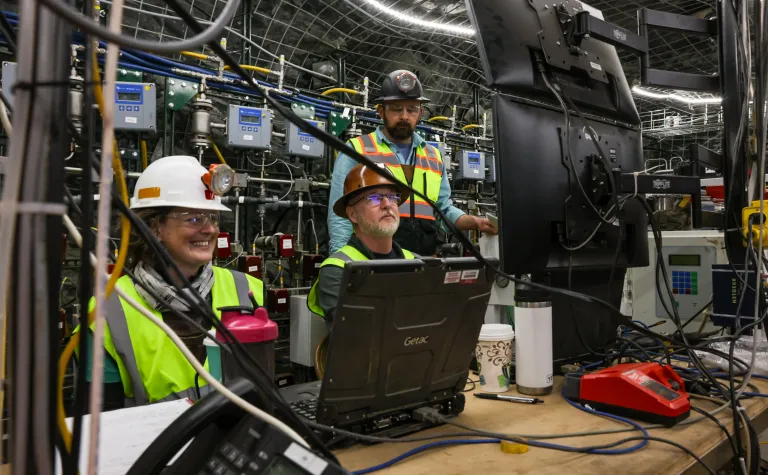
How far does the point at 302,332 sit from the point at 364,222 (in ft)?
5.51

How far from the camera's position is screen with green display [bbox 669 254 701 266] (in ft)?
6.64

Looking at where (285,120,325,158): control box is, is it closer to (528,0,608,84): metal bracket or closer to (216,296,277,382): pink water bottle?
(528,0,608,84): metal bracket

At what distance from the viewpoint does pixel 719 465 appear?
32.5 inches

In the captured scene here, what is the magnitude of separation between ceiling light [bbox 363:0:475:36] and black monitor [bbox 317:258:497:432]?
3567 mm

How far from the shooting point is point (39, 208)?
1.06 ft

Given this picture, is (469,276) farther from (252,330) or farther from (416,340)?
(252,330)

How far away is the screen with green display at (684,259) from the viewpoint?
203 centimetres

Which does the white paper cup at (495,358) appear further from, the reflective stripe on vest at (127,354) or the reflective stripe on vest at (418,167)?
the reflective stripe on vest at (418,167)

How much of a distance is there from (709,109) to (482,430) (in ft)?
24.5

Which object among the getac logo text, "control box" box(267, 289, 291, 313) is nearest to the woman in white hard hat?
the getac logo text

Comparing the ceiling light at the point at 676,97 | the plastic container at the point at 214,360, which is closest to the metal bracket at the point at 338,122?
the plastic container at the point at 214,360

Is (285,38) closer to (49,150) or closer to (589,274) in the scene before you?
(589,274)

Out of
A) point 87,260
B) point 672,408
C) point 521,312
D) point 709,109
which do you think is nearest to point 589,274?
point 521,312

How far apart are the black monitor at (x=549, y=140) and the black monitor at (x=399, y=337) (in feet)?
0.76
